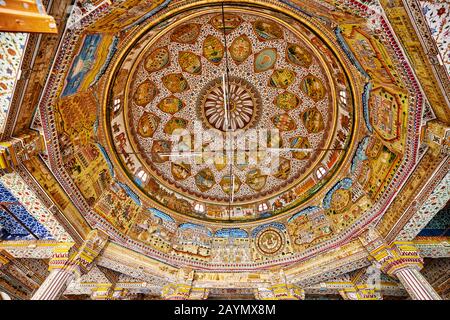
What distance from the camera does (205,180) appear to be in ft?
41.7

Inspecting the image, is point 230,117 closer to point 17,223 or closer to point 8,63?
point 17,223

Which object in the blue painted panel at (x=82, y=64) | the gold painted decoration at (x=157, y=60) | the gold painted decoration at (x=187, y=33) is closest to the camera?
the blue painted panel at (x=82, y=64)

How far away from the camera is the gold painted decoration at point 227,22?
30.1 ft

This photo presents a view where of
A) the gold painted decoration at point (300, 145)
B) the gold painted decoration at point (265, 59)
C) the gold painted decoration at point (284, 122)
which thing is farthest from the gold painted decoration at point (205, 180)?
the gold painted decoration at point (265, 59)

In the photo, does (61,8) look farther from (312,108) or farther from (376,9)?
(312,108)

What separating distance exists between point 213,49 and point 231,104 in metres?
2.33

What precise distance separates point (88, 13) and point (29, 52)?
1.31 m

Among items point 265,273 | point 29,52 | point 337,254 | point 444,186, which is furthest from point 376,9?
point 265,273

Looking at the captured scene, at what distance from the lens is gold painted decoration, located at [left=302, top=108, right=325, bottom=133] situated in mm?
11227

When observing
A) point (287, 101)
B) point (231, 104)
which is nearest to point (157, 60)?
point (231, 104)

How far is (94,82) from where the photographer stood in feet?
27.7

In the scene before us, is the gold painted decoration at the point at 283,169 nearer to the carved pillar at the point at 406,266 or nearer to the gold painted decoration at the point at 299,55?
the gold painted decoration at the point at 299,55

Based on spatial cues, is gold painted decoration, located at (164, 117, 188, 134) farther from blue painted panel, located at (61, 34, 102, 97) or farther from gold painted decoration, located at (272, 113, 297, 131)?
blue painted panel, located at (61, 34, 102, 97)

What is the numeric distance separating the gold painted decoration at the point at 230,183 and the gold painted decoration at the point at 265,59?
15.5ft
